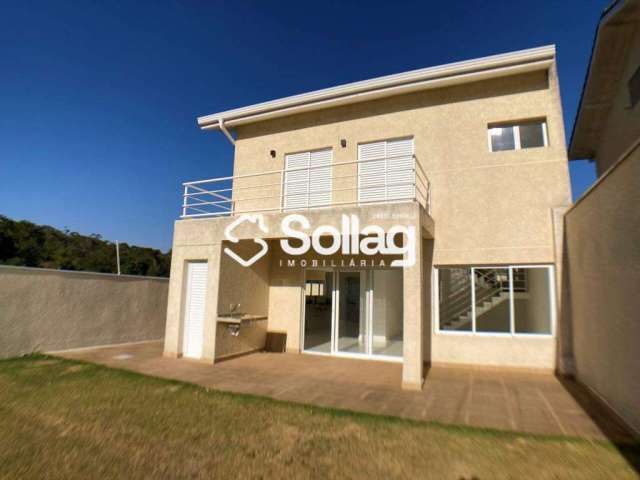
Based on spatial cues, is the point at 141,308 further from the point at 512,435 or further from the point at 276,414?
the point at 512,435

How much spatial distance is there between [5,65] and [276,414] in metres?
16.2

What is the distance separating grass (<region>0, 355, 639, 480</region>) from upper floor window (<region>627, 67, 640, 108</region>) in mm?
10610

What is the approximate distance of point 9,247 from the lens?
34094 millimetres

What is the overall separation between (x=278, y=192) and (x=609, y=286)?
31.0ft

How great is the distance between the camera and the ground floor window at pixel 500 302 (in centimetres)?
883

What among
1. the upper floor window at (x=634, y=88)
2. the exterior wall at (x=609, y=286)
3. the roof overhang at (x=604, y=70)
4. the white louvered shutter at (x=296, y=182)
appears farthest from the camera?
the white louvered shutter at (x=296, y=182)

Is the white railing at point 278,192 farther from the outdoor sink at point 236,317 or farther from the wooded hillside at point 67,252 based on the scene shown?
the wooded hillside at point 67,252

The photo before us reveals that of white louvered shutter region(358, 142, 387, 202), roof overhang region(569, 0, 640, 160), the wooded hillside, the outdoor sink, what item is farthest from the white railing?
the wooded hillside

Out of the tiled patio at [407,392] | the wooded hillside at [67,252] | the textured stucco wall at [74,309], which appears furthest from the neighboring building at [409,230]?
the wooded hillside at [67,252]

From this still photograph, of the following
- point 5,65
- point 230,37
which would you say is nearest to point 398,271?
point 230,37

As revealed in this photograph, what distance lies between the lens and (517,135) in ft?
31.2

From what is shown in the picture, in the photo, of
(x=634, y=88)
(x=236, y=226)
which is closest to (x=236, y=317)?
(x=236, y=226)

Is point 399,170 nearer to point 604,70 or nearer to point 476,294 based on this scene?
point 476,294

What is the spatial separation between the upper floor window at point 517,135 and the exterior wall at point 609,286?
242 cm
